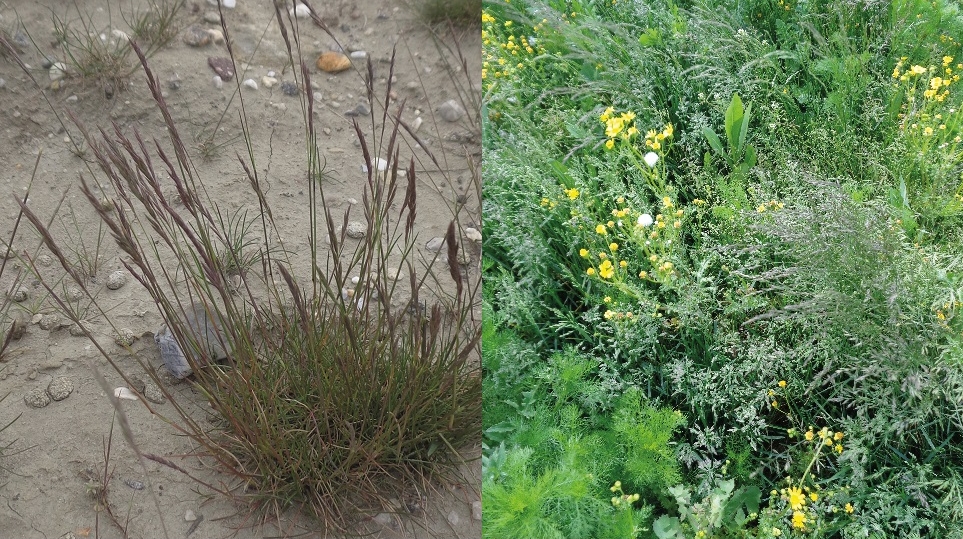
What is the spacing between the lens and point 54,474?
1.94 metres

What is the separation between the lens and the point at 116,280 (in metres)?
2.42

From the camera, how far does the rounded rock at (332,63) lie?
335 cm

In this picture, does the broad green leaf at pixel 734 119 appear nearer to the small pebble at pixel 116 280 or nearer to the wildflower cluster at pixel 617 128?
the wildflower cluster at pixel 617 128

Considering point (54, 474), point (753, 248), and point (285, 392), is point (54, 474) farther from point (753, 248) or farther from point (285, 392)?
point (753, 248)

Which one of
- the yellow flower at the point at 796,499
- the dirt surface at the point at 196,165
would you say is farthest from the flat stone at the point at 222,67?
the yellow flower at the point at 796,499

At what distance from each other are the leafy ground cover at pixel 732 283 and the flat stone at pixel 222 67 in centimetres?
117

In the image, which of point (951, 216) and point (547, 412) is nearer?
point (547, 412)

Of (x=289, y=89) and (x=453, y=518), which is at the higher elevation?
(x=289, y=89)

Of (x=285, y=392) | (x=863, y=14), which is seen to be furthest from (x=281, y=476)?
(x=863, y=14)

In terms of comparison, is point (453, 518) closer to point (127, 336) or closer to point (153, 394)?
point (153, 394)

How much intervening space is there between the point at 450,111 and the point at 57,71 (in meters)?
1.51

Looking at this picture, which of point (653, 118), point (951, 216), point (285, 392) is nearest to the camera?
point (285, 392)

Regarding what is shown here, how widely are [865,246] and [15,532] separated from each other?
2017 mm

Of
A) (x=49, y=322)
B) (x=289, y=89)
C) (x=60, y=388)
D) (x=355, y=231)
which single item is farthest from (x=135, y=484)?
(x=289, y=89)
